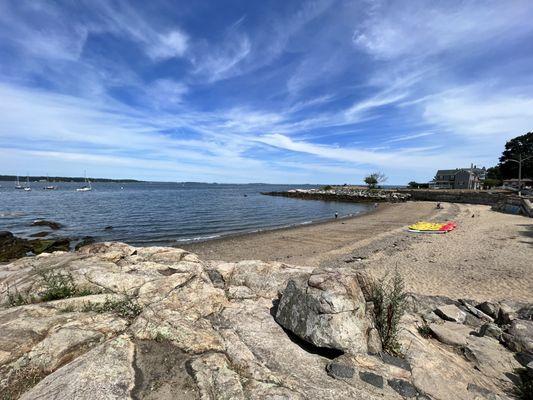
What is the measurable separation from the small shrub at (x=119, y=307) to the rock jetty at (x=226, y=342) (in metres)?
0.02

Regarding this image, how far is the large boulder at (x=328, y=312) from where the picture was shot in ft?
15.6

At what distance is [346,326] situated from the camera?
4840 mm

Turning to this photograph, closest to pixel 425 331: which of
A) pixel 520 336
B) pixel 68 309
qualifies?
pixel 520 336

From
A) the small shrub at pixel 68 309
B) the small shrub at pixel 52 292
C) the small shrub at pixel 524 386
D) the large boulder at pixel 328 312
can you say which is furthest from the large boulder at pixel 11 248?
the small shrub at pixel 524 386

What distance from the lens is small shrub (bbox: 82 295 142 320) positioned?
5.23 metres

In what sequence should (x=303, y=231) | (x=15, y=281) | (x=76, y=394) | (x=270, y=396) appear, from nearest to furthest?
(x=76, y=394) → (x=270, y=396) → (x=15, y=281) → (x=303, y=231)

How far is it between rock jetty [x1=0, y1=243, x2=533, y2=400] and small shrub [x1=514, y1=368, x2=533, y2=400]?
0.14 meters

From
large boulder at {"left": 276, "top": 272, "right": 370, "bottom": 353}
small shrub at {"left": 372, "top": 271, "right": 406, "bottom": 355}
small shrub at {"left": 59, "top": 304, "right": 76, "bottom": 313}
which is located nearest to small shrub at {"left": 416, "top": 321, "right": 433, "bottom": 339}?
small shrub at {"left": 372, "top": 271, "right": 406, "bottom": 355}

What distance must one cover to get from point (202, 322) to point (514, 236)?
2484 centimetres

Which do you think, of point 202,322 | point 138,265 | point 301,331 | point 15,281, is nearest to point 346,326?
point 301,331

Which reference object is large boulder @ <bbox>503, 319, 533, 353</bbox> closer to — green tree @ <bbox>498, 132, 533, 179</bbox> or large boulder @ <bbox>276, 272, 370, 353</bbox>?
large boulder @ <bbox>276, 272, 370, 353</bbox>

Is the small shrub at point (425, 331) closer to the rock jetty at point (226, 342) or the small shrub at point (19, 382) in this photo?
the rock jetty at point (226, 342)

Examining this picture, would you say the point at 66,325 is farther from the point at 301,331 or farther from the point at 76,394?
the point at 301,331

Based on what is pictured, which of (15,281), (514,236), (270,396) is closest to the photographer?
(270,396)
